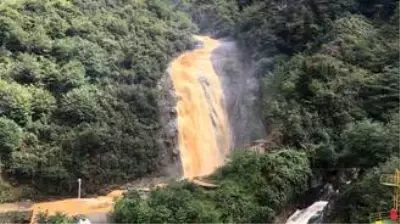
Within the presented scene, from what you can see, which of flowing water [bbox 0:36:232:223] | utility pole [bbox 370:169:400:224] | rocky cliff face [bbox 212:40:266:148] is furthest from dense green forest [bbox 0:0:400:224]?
flowing water [bbox 0:36:232:223]

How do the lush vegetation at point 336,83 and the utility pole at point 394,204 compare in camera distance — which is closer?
the utility pole at point 394,204

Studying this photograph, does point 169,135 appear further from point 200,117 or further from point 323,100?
point 323,100

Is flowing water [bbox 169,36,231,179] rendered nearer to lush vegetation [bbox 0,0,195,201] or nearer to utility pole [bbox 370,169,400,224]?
lush vegetation [bbox 0,0,195,201]

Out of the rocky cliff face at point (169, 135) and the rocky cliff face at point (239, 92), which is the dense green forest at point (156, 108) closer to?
the rocky cliff face at point (169, 135)

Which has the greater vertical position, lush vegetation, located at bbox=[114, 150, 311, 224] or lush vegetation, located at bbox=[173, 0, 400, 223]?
lush vegetation, located at bbox=[173, 0, 400, 223]


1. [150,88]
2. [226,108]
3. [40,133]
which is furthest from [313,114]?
[40,133]

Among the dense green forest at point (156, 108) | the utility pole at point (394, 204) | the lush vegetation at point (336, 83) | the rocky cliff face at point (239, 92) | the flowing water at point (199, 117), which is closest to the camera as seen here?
the utility pole at point (394, 204)

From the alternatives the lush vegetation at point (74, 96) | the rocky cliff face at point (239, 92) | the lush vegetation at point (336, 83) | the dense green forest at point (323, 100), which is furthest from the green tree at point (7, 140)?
the lush vegetation at point (336, 83)
